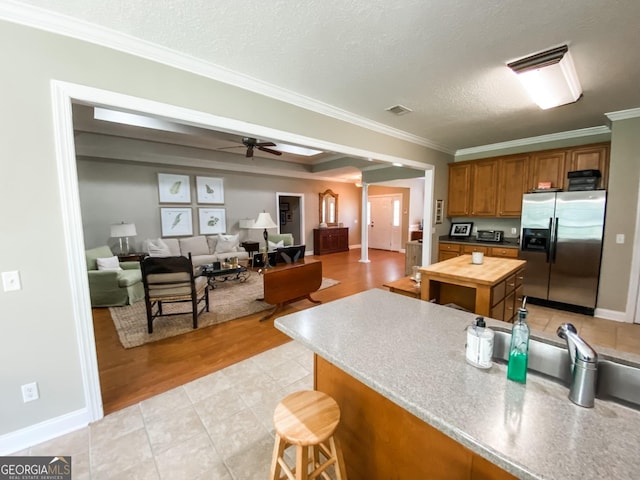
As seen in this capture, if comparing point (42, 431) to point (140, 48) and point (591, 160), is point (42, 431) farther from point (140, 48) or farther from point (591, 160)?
point (591, 160)

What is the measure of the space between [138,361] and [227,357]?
85 cm

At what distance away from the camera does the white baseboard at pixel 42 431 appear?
1.65m

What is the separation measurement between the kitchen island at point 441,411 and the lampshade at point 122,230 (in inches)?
201

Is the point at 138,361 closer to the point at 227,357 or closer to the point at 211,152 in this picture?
the point at 227,357

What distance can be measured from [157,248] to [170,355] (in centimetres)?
333

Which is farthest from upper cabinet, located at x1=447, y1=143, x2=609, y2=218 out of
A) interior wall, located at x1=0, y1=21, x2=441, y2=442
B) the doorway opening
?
interior wall, located at x1=0, y1=21, x2=441, y2=442

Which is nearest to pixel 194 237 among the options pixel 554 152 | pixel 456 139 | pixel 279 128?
pixel 279 128

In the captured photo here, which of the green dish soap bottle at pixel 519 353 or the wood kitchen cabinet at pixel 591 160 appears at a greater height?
the wood kitchen cabinet at pixel 591 160

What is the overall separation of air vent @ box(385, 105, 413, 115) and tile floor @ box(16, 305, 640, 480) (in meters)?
2.90

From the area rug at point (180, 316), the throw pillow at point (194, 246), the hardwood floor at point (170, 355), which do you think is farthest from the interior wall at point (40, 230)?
the throw pillow at point (194, 246)

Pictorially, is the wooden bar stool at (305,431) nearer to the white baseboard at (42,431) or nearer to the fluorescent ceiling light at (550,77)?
the white baseboard at (42,431)

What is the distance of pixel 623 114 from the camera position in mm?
3188

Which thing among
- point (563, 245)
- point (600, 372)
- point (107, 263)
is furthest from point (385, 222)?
point (600, 372)

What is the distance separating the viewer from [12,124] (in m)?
1.55
